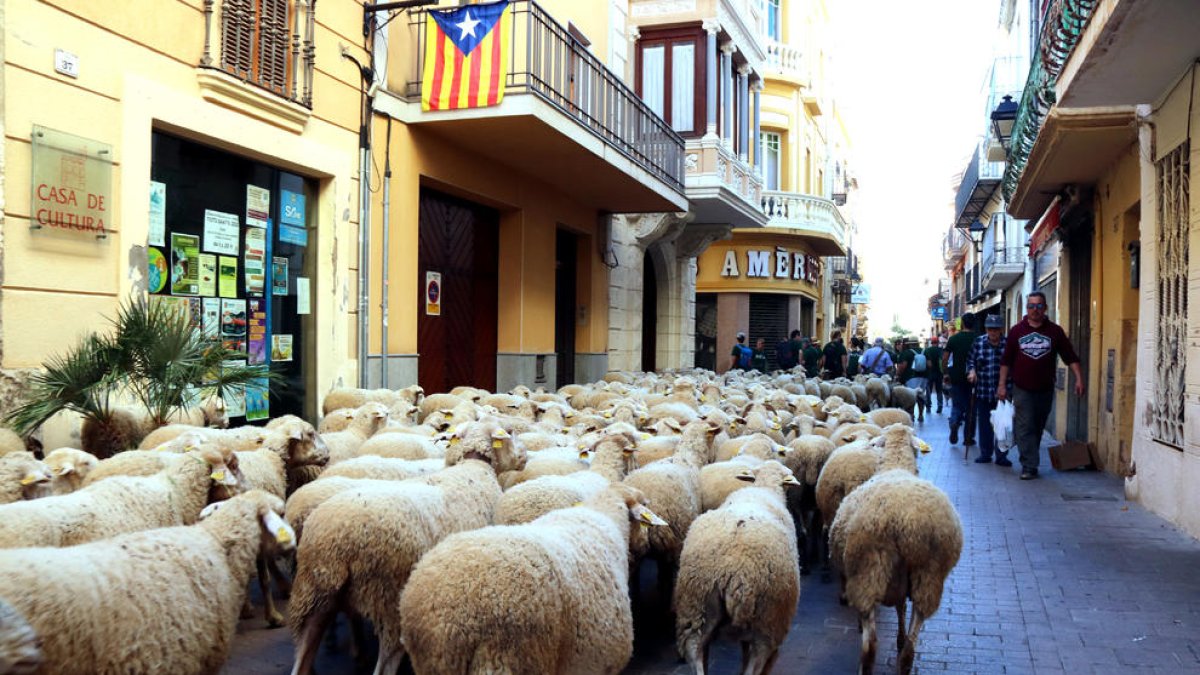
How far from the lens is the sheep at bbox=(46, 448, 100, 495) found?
455cm

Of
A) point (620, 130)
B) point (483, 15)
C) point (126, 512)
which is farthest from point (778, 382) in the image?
point (126, 512)

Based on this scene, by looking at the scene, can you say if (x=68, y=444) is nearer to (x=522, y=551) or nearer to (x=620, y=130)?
(x=522, y=551)

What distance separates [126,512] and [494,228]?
31.2 feet

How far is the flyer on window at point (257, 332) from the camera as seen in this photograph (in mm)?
8195

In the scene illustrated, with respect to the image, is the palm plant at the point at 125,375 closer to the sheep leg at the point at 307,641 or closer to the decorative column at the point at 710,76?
the sheep leg at the point at 307,641

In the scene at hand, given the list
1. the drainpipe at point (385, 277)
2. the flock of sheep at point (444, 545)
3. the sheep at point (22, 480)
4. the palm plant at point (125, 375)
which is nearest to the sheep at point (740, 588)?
the flock of sheep at point (444, 545)

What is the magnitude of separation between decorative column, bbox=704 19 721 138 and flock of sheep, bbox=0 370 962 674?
11.4 meters

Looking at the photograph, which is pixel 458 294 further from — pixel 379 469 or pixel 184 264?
pixel 379 469

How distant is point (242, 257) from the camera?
8117 millimetres

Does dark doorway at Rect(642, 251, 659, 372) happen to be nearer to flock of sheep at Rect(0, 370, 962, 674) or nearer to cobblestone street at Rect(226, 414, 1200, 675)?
cobblestone street at Rect(226, 414, 1200, 675)

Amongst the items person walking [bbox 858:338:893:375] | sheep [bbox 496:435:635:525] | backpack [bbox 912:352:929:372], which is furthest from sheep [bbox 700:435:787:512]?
backpack [bbox 912:352:929:372]

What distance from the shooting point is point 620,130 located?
1320 cm

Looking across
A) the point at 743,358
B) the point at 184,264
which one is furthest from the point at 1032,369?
the point at 743,358

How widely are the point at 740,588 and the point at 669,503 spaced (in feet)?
3.79
